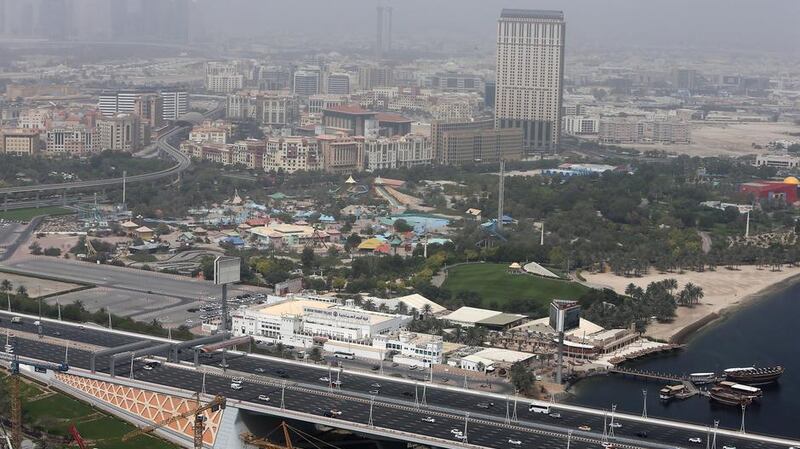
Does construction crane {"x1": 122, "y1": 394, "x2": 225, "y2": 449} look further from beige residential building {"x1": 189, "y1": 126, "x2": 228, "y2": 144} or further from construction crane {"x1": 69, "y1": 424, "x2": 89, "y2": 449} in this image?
beige residential building {"x1": 189, "y1": 126, "x2": 228, "y2": 144}

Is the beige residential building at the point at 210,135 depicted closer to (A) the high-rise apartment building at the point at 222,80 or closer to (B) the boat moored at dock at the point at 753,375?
(A) the high-rise apartment building at the point at 222,80

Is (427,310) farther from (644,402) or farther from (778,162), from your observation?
(778,162)

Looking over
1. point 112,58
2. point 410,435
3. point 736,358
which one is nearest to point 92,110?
point 112,58

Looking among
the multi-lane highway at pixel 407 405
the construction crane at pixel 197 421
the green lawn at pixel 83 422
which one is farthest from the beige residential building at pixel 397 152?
the construction crane at pixel 197 421

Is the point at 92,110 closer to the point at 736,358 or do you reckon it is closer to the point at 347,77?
the point at 347,77

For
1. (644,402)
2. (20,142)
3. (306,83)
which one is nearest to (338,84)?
(306,83)

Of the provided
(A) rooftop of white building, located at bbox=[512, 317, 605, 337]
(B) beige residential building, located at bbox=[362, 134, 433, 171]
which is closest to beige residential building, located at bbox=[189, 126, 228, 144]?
(B) beige residential building, located at bbox=[362, 134, 433, 171]

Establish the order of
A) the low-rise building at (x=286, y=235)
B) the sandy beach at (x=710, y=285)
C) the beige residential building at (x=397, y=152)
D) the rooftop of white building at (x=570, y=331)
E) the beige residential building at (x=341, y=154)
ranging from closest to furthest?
1. the rooftop of white building at (x=570, y=331)
2. the sandy beach at (x=710, y=285)
3. the low-rise building at (x=286, y=235)
4. the beige residential building at (x=341, y=154)
5. the beige residential building at (x=397, y=152)
